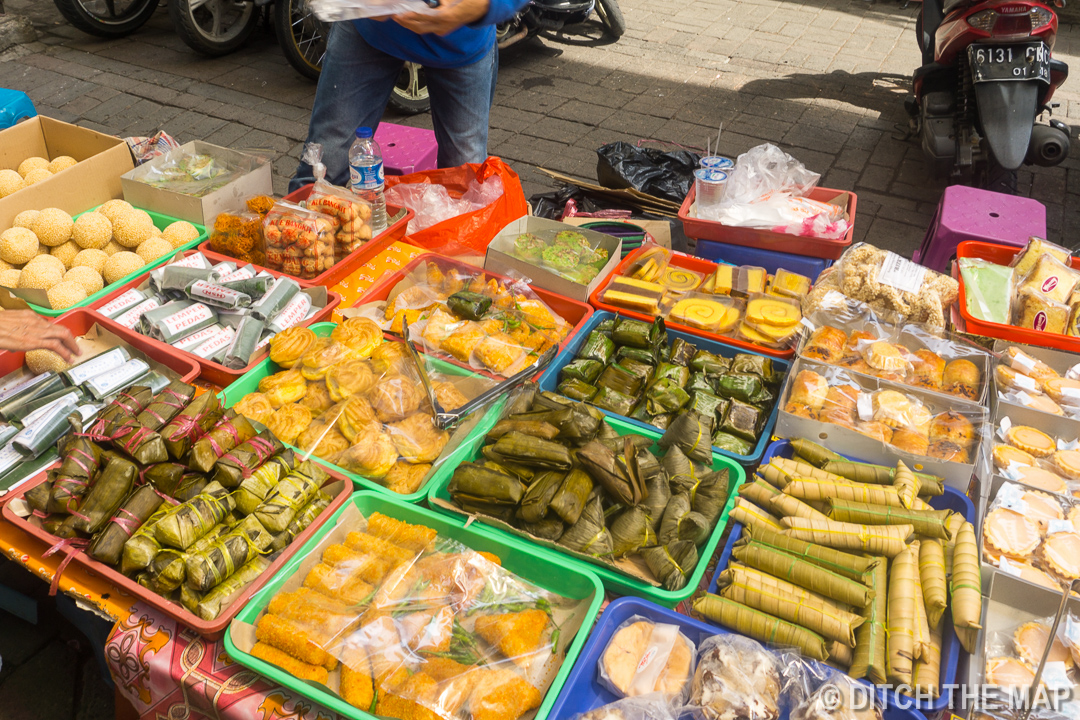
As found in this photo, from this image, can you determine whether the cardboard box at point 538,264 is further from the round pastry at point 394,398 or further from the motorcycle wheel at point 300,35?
the motorcycle wheel at point 300,35

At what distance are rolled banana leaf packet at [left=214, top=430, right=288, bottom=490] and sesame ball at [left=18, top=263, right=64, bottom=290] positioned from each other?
133 cm

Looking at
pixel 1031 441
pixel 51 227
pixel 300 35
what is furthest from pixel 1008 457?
pixel 300 35

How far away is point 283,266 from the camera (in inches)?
108

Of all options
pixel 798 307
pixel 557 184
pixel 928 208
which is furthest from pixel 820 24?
pixel 798 307

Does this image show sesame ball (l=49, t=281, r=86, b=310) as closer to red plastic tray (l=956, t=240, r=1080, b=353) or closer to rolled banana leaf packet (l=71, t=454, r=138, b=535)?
rolled banana leaf packet (l=71, t=454, r=138, b=535)

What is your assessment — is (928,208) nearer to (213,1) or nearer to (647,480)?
(647,480)

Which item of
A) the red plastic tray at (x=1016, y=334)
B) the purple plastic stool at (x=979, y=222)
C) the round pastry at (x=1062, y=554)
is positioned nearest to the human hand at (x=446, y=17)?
the red plastic tray at (x=1016, y=334)

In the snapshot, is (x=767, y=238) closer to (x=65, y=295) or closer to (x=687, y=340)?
(x=687, y=340)

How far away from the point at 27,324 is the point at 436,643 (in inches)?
62.6


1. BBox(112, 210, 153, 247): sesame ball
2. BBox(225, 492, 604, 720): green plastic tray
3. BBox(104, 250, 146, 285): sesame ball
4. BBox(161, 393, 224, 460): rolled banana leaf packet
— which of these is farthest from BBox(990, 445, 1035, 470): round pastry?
BBox(112, 210, 153, 247): sesame ball

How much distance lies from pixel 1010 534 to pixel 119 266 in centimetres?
302

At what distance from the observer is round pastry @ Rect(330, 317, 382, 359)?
2330mm

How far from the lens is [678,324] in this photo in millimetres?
2648

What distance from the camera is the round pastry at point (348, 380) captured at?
85.8 inches
